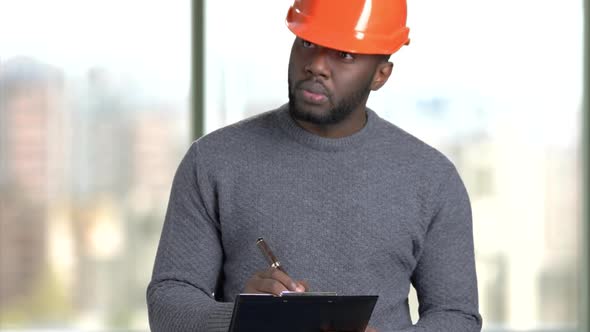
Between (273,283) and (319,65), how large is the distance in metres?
0.43

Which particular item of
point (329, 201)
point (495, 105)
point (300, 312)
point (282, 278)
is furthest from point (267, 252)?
point (495, 105)

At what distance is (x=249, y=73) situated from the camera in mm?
4543

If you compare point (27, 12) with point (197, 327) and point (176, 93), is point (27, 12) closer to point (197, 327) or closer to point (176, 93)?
point (176, 93)

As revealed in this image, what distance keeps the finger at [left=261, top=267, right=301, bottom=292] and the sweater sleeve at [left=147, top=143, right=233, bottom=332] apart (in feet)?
0.52

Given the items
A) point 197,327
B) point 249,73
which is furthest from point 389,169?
point 249,73

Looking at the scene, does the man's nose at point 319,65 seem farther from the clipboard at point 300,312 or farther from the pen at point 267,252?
the clipboard at point 300,312

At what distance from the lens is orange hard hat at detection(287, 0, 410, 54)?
84.0 inches

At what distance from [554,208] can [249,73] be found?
1337 mm

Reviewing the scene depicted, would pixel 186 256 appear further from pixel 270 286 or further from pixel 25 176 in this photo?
pixel 25 176

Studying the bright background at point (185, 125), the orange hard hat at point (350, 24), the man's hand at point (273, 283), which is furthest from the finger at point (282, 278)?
the bright background at point (185, 125)

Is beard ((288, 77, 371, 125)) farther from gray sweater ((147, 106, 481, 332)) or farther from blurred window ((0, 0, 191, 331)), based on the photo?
blurred window ((0, 0, 191, 331))

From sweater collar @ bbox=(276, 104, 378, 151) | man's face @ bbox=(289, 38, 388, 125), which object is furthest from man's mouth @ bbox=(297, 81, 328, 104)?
sweater collar @ bbox=(276, 104, 378, 151)

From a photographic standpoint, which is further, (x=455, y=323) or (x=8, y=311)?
(x=8, y=311)

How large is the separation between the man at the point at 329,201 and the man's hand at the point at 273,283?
0.46 ft
